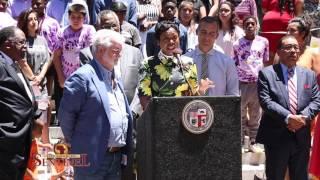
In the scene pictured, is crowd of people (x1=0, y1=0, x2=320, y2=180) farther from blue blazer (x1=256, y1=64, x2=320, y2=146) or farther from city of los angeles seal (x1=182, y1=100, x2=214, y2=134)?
city of los angeles seal (x1=182, y1=100, x2=214, y2=134)

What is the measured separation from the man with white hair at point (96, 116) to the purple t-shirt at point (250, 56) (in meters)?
4.11

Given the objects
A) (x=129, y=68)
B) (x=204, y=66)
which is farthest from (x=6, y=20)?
(x=204, y=66)

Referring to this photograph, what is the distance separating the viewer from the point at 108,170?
5.68 meters

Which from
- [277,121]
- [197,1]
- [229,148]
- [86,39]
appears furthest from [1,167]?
[197,1]

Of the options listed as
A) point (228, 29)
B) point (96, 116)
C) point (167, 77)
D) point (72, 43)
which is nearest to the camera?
point (96, 116)

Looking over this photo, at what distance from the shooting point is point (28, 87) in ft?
18.7

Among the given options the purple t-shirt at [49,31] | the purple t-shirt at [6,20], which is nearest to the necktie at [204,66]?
the purple t-shirt at [49,31]

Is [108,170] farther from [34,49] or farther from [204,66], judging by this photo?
[34,49]

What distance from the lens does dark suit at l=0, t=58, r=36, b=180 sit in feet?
17.6

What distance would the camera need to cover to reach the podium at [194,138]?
16.2ft

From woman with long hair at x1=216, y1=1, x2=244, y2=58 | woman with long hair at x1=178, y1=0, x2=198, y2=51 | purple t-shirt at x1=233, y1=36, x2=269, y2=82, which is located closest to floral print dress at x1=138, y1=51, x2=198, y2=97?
purple t-shirt at x1=233, y1=36, x2=269, y2=82

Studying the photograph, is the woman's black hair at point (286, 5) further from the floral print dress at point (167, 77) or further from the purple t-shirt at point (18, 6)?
the floral print dress at point (167, 77)

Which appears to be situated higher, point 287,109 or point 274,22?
point 274,22

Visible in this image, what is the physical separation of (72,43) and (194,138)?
168 inches
